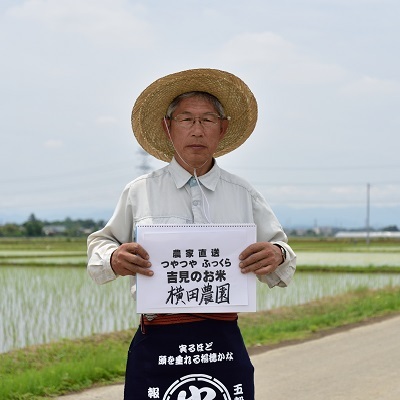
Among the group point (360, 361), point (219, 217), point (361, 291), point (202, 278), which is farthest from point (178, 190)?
point (361, 291)

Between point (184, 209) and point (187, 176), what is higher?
point (187, 176)

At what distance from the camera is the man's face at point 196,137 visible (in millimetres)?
2387

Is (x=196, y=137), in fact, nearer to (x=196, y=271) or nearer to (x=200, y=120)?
(x=200, y=120)

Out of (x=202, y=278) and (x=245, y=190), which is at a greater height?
(x=245, y=190)

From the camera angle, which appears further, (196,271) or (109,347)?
(109,347)

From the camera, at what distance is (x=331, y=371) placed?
5340mm

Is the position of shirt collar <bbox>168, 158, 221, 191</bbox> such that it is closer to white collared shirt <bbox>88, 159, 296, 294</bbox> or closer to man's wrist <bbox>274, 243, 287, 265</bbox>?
white collared shirt <bbox>88, 159, 296, 294</bbox>

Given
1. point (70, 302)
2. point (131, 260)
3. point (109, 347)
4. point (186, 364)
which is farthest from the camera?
point (70, 302)

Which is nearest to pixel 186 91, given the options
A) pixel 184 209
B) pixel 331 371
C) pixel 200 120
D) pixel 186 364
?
pixel 200 120

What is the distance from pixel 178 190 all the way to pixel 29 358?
151 inches

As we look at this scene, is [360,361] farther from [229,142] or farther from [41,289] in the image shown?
[41,289]

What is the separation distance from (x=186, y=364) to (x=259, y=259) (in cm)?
41

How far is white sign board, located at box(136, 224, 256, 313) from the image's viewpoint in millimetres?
2203

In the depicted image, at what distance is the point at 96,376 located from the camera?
494cm
